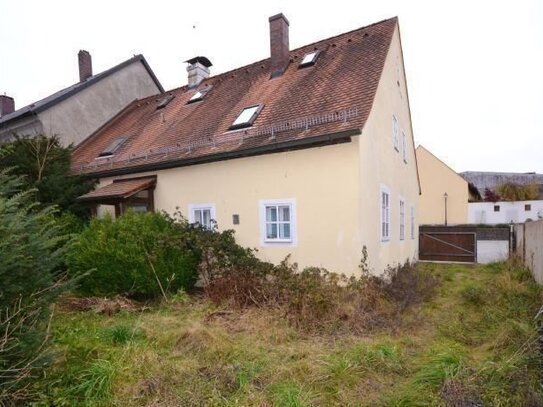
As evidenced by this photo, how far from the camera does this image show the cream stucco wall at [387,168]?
343 inches

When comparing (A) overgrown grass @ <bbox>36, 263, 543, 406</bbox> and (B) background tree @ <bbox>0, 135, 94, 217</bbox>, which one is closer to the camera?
(A) overgrown grass @ <bbox>36, 263, 543, 406</bbox>

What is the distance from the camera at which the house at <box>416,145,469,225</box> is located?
2661 centimetres

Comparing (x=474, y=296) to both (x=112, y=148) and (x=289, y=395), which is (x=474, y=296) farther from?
(x=112, y=148)

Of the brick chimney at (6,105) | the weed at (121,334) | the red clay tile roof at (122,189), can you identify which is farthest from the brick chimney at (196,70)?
the weed at (121,334)

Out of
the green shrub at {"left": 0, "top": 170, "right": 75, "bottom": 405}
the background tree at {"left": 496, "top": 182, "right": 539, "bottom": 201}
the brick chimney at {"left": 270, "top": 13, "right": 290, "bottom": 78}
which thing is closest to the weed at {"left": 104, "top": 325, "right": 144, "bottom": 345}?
the green shrub at {"left": 0, "top": 170, "right": 75, "bottom": 405}

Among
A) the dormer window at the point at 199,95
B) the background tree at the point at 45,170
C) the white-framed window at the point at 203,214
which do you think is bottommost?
the white-framed window at the point at 203,214

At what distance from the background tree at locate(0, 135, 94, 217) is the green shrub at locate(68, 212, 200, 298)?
376 cm

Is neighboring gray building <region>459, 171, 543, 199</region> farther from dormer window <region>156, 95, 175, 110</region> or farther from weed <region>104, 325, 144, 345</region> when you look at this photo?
weed <region>104, 325, 144, 345</region>

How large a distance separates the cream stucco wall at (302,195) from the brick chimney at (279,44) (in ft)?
15.5

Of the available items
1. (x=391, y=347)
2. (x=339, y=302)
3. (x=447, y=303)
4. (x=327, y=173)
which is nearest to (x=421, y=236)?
(x=447, y=303)

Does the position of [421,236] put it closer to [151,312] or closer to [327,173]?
[327,173]

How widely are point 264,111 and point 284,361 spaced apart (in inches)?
300

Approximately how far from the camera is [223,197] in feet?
33.2

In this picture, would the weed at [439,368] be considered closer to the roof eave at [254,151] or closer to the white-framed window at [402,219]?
the roof eave at [254,151]
